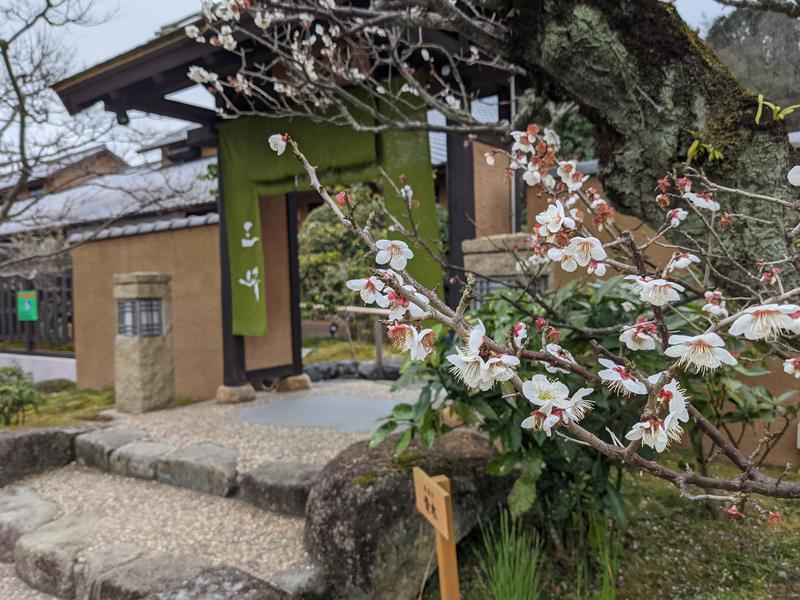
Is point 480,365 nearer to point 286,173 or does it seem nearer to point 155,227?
point 286,173

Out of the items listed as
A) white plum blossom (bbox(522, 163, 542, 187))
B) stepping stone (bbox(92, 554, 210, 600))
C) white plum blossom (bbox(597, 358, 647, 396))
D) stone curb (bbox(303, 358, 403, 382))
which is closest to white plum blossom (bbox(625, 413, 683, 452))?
white plum blossom (bbox(597, 358, 647, 396))

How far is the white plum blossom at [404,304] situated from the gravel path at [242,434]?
98.7 inches

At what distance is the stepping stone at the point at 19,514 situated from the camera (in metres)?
2.85

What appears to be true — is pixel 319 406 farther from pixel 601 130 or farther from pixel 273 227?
pixel 601 130

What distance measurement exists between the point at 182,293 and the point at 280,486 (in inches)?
147

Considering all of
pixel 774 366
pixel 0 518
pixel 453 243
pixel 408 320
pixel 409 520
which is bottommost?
pixel 0 518

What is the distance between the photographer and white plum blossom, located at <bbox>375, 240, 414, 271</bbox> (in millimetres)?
999

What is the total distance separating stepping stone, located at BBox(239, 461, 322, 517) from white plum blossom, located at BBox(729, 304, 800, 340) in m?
2.40

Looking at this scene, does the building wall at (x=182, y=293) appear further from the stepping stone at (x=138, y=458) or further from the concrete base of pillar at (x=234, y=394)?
the stepping stone at (x=138, y=458)

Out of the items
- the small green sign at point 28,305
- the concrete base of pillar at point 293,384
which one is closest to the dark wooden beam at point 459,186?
the concrete base of pillar at point 293,384

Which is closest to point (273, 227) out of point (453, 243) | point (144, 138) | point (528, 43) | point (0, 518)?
point (144, 138)

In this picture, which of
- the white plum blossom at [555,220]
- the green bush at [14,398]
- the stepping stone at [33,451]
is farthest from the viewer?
the green bush at [14,398]

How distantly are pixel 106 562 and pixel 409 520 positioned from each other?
1374mm

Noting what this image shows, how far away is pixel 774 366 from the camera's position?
2896mm
